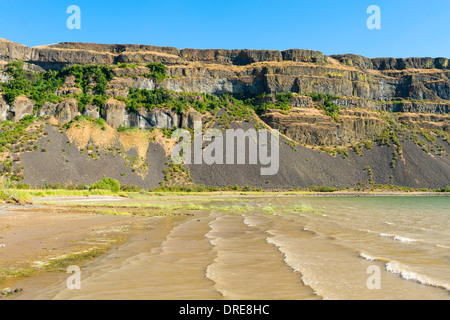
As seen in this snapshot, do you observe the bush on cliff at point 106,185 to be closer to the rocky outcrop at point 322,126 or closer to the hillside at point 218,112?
the hillside at point 218,112

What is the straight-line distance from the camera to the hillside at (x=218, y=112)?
8200 cm

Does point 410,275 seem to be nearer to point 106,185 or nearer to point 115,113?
point 106,185

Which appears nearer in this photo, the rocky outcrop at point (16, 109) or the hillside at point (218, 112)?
the hillside at point (218, 112)

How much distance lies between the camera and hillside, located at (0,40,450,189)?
82.0m

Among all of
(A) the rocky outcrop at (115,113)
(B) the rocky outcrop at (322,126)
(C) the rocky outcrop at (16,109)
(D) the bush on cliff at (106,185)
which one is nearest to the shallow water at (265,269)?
(D) the bush on cliff at (106,185)

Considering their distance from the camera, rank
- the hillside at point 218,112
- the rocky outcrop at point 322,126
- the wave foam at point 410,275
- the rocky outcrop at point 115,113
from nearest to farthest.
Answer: the wave foam at point 410,275
the hillside at point 218,112
the rocky outcrop at point 115,113
the rocky outcrop at point 322,126

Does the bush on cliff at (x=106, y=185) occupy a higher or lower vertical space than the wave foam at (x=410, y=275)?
lower

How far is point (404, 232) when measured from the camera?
15.0 meters

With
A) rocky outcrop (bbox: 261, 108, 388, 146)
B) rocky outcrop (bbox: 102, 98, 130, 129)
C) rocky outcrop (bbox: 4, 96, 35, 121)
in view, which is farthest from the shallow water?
rocky outcrop (bbox: 261, 108, 388, 146)

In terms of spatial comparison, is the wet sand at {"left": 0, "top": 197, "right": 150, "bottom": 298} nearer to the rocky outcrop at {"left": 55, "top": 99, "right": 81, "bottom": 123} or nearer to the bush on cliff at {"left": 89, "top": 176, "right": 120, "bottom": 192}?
the bush on cliff at {"left": 89, "top": 176, "right": 120, "bottom": 192}

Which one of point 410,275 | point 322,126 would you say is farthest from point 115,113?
point 410,275

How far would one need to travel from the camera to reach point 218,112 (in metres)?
108

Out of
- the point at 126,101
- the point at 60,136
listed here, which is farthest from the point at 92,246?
the point at 126,101

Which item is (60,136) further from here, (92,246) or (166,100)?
(92,246)
